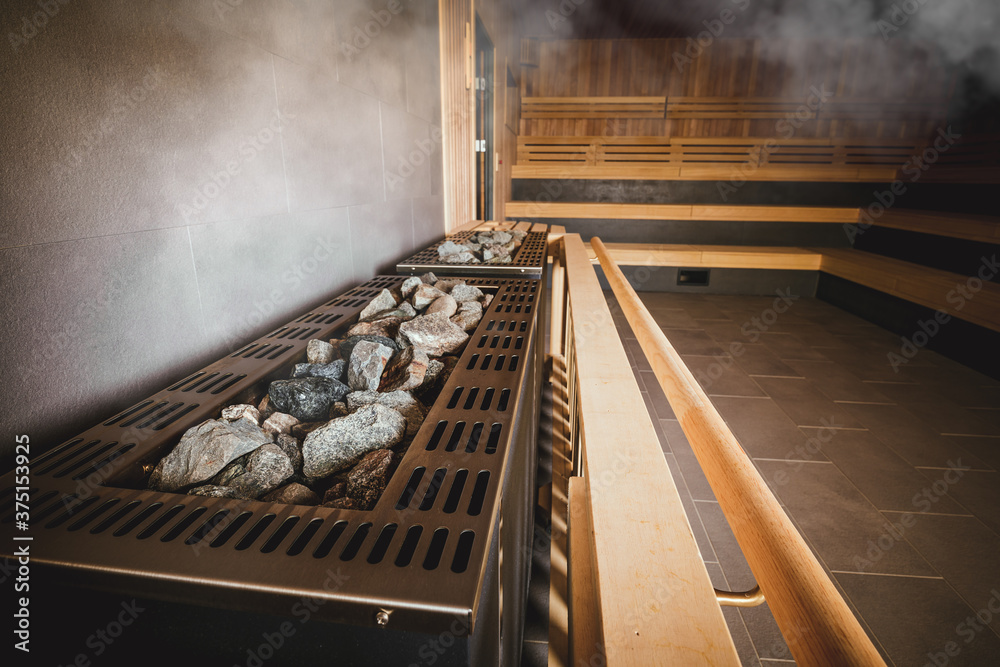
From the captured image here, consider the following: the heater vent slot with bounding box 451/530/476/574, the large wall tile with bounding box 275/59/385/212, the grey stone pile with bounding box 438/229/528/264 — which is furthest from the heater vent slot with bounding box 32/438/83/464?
the grey stone pile with bounding box 438/229/528/264

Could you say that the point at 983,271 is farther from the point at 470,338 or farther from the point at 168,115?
the point at 168,115

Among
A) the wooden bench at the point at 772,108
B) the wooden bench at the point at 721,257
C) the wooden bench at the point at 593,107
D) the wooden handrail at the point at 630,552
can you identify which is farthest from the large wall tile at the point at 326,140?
the wooden bench at the point at 772,108

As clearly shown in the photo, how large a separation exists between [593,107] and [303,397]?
25.7 feet

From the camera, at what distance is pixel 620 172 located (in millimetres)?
6164

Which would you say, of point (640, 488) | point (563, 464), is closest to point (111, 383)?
point (640, 488)

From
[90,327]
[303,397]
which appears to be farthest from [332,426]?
[90,327]

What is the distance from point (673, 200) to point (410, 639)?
653cm

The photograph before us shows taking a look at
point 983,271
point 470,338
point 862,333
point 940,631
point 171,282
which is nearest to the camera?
point 171,282

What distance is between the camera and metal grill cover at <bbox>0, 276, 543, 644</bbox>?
50cm

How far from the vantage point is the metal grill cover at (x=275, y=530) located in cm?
50

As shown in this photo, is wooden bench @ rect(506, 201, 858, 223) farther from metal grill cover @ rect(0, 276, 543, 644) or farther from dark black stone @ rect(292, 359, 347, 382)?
metal grill cover @ rect(0, 276, 543, 644)

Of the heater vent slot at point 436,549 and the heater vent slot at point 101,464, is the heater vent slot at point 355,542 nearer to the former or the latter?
the heater vent slot at point 436,549

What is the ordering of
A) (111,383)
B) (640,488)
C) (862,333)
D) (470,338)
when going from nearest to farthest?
(640,488) < (111,383) < (470,338) < (862,333)

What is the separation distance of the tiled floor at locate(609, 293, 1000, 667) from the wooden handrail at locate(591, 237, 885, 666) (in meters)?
1.05
